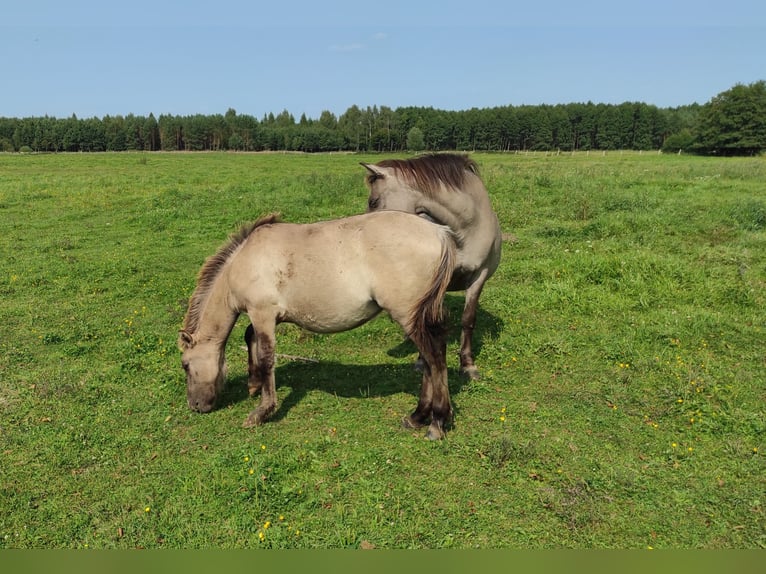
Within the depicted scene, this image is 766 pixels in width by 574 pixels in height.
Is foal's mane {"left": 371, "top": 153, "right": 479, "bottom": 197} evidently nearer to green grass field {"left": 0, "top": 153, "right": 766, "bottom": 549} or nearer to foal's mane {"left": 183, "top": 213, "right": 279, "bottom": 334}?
foal's mane {"left": 183, "top": 213, "right": 279, "bottom": 334}

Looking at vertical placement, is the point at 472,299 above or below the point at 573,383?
above

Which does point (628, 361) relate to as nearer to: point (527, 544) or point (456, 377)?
point (456, 377)

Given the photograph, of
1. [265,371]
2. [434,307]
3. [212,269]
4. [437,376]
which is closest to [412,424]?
[437,376]

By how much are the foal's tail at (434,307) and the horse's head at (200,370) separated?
230 centimetres

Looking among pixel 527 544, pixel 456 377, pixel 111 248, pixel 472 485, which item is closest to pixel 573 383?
pixel 456 377

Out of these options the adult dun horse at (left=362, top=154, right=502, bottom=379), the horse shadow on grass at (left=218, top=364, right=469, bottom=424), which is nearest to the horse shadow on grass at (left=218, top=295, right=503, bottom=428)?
the horse shadow on grass at (left=218, top=364, right=469, bottom=424)

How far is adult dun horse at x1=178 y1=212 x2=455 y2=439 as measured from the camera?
468 centimetres

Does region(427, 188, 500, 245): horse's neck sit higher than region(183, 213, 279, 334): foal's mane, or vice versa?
region(427, 188, 500, 245): horse's neck

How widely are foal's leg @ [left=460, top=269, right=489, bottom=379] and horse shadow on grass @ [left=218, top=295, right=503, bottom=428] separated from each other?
14cm

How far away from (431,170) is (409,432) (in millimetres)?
3020

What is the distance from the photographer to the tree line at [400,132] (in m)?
99.9

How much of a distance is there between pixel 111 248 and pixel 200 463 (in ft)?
36.4

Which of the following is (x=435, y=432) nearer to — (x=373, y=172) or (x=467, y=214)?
(x=467, y=214)

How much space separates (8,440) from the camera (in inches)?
193
